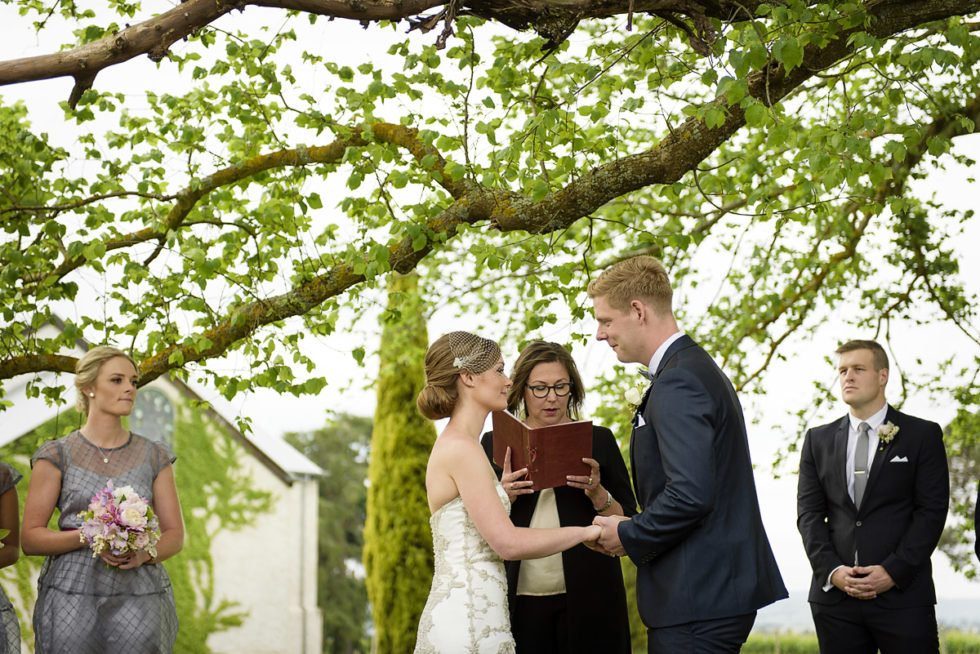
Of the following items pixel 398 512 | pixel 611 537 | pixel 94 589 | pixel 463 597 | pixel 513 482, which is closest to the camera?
pixel 611 537

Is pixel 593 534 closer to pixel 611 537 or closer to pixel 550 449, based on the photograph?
pixel 611 537

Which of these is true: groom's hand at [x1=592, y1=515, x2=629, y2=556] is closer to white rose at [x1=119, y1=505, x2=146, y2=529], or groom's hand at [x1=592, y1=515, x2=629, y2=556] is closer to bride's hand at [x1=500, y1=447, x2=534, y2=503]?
bride's hand at [x1=500, y1=447, x2=534, y2=503]

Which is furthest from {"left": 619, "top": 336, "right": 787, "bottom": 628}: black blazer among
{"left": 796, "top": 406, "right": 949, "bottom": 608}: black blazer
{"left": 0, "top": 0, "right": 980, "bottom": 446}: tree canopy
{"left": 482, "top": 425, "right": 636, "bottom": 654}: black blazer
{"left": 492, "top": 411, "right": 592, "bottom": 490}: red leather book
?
{"left": 796, "top": 406, "right": 949, "bottom": 608}: black blazer

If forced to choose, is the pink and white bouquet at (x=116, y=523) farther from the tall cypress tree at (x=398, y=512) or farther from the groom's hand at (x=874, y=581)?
the tall cypress tree at (x=398, y=512)

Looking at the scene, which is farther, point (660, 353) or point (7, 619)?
point (7, 619)

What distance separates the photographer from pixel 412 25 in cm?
405

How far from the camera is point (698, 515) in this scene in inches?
114

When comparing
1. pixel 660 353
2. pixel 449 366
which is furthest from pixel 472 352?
pixel 660 353

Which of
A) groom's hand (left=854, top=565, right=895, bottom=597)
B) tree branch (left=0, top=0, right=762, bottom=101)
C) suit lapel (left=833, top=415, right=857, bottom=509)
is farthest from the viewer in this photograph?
suit lapel (left=833, top=415, right=857, bottom=509)

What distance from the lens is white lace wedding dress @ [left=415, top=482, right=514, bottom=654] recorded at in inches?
132

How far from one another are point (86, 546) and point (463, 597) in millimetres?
1941

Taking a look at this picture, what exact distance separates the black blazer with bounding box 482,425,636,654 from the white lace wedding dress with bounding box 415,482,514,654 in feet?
2.11

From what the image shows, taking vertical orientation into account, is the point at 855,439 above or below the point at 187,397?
below

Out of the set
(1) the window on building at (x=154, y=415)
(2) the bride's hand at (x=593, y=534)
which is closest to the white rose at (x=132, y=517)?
(2) the bride's hand at (x=593, y=534)
